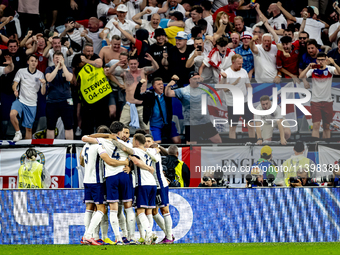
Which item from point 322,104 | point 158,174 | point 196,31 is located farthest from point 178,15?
point 158,174

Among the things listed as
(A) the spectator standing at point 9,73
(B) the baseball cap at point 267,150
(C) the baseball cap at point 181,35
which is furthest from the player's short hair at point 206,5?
(B) the baseball cap at point 267,150

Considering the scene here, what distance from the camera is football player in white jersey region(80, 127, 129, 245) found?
8.49 m

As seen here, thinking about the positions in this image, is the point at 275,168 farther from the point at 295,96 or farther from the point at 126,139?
the point at 126,139

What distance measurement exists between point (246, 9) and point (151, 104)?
5325 mm

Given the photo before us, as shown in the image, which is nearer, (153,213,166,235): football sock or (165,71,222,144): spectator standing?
(153,213,166,235): football sock

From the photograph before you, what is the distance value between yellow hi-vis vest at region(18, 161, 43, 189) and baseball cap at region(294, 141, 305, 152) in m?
5.84

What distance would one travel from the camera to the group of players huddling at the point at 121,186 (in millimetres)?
8547

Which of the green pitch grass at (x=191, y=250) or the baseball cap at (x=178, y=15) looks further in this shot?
the baseball cap at (x=178, y=15)

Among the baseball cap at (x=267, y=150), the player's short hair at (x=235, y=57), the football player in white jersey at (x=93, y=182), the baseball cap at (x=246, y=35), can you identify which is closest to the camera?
the football player in white jersey at (x=93, y=182)

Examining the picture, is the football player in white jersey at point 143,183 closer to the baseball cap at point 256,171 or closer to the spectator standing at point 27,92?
the baseball cap at point 256,171

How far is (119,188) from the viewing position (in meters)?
8.68

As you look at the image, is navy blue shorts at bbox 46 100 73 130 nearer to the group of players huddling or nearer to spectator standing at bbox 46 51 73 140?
spectator standing at bbox 46 51 73 140

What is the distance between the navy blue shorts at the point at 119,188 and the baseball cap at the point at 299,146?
3.75 m

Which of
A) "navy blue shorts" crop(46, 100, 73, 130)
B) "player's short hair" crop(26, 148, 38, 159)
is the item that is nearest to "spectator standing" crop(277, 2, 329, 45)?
"navy blue shorts" crop(46, 100, 73, 130)
